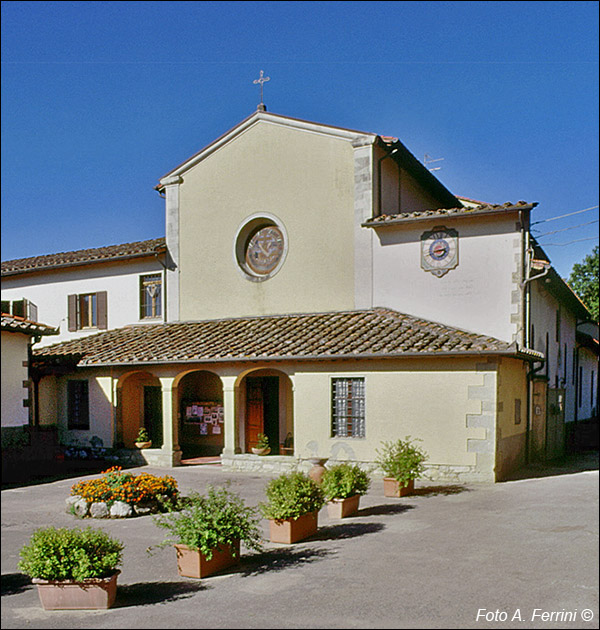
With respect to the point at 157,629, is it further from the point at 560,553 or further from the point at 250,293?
the point at 250,293

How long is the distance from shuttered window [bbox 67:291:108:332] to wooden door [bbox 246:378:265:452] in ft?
18.7

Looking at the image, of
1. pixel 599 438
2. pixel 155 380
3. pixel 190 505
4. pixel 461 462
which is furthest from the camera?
pixel 599 438

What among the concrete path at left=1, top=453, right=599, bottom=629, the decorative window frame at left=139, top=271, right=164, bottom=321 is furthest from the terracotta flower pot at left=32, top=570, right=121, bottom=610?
the decorative window frame at left=139, top=271, right=164, bottom=321

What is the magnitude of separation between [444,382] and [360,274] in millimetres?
4091

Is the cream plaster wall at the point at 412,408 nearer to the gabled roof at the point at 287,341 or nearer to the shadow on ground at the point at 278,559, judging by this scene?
the gabled roof at the point at 287,341

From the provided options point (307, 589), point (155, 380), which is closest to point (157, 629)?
point (307, 589)

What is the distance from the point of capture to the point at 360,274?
16.2 m

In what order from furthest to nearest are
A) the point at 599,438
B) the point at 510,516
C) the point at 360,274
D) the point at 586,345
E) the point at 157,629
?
the point at 586,345 → the point at 599,438 → the point at 360,274 → the point at 510,516 → the point at 157,629

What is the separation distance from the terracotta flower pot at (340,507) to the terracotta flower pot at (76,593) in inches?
207

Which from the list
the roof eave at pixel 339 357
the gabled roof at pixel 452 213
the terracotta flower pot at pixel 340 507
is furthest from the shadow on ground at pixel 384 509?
the gabled roof at pixel 452 213

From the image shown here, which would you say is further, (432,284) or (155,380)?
(155,380)

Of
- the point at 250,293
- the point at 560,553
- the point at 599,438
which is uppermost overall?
the point at 250,293

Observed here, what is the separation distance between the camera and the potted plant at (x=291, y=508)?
804 cm

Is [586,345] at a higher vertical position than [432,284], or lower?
lower
